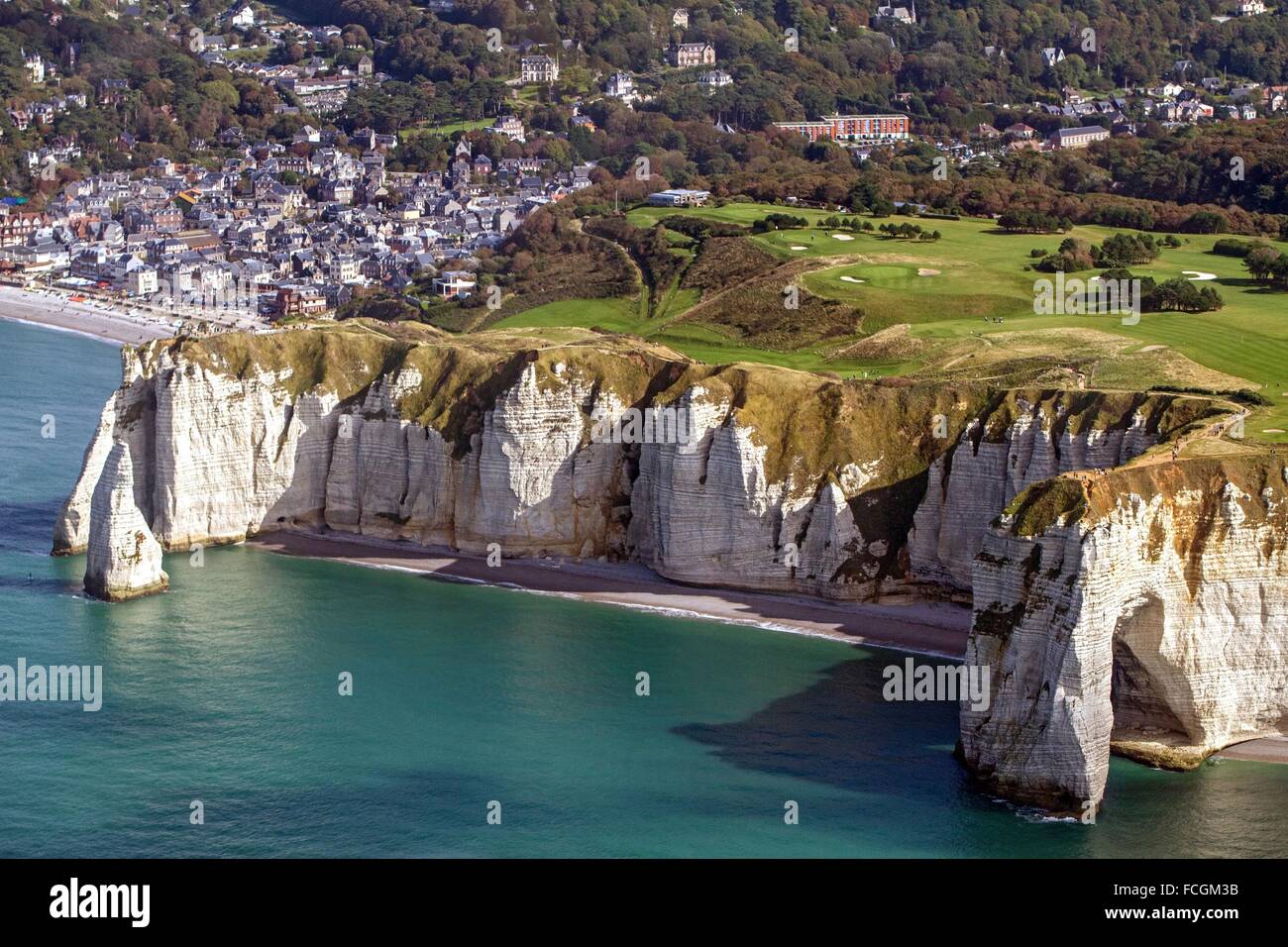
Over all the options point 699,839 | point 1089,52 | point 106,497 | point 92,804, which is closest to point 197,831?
point 92,804

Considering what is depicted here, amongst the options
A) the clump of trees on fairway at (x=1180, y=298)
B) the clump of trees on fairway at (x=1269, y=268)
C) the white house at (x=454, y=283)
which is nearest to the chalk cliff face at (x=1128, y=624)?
the clump of trees on fairway at (x=1180, y=298)

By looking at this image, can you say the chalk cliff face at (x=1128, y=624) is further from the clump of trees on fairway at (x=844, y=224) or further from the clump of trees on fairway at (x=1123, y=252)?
the clump of trees on fairway at (x=844, y=224)

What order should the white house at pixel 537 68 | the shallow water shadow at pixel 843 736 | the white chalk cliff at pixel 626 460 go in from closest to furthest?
the shallow water shadow at pixel 843 736 → the white chalk cliff at pixel 626 460 → the white house at pixel 537 68

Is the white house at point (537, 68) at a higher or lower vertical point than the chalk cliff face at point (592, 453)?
higher

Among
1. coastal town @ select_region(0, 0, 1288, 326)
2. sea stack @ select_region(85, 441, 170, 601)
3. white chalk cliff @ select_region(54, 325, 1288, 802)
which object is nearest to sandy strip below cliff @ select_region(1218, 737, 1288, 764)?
white chalk cliff @ select_region(54, 325, 1288, 802)

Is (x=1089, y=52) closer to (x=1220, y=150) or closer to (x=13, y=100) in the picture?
(x=1220, y=150)

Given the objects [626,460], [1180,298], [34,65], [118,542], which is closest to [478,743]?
[118,542]

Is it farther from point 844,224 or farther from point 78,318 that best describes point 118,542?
point 78,318
